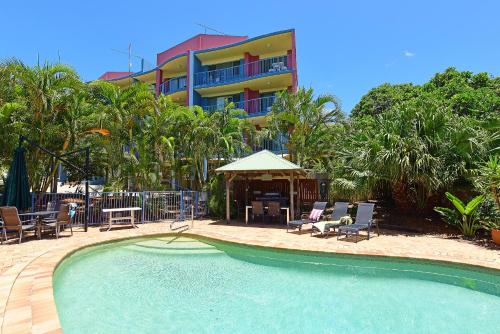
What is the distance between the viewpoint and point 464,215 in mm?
10219

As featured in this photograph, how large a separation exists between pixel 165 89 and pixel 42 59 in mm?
17997

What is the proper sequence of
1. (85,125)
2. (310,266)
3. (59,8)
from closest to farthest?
(310,266) → (85,125) → (59,8)

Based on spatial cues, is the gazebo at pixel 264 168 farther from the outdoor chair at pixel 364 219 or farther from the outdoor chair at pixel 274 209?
the outdoor chair at pixel 364 219

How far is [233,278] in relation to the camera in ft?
23.0

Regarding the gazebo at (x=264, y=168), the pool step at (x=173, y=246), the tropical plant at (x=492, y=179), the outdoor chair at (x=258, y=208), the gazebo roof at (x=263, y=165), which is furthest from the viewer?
the outdoor chair at (x=258, y=208)

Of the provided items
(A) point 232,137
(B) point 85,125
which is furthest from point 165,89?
(B) point 85,125

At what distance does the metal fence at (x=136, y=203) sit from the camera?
40.9ft

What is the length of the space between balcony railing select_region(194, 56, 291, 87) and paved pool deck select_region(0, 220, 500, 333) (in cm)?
1524

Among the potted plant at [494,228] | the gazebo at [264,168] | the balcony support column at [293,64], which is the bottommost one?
the potted plant at [494,228]

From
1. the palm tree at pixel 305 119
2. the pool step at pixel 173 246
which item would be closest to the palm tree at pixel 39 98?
the pool step at pixel 173 246

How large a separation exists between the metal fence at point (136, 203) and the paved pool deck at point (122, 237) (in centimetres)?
99

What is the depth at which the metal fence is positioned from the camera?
1247cm

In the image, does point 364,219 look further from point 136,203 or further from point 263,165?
point 136,203

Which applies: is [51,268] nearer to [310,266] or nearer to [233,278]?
[233,278]
